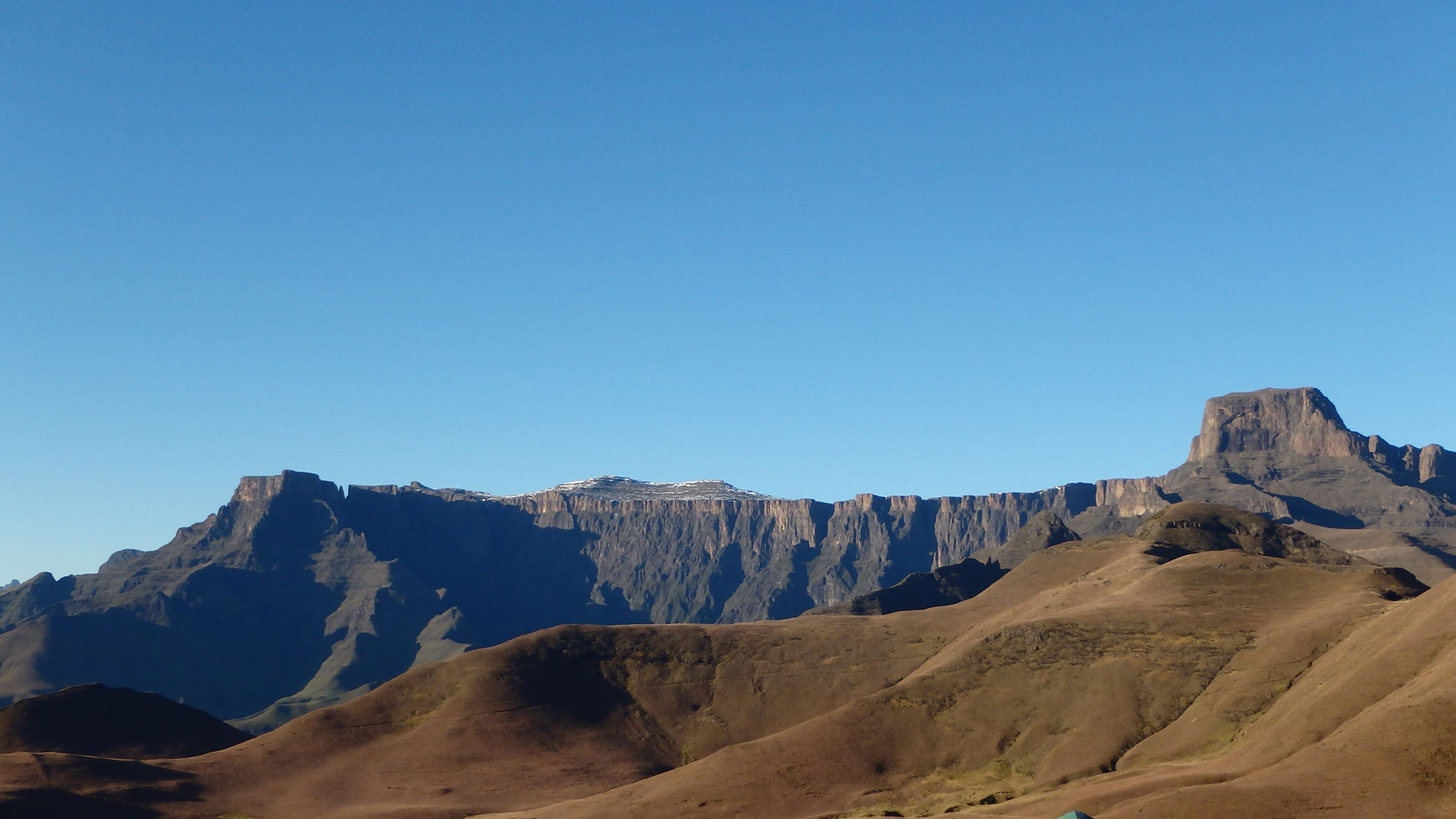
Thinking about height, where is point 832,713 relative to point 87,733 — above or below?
above

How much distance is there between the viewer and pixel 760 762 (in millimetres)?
138000

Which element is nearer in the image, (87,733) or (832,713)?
(832,713)

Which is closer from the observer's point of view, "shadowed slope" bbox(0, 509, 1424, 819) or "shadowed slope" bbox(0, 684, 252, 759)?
"shadowed slope" bbox(0, 509, 1424, 819)

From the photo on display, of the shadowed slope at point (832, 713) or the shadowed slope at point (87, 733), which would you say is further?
the shadowed slope at point (87, 733)

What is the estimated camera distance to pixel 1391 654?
120 m

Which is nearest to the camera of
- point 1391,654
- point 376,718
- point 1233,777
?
point 1233,777

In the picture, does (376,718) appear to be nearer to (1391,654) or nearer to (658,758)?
(658,758)

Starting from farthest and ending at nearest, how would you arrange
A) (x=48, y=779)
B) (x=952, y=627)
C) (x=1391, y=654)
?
(x=952, y=627) → (x=48, y=779) → (x=1391, y=654)

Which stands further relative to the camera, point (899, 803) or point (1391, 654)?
point (899, 803)

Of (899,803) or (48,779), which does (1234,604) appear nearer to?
(899,803)

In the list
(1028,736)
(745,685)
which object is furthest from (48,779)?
(1028,736)

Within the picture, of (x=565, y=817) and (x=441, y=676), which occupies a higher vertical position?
(x=441, y=676)

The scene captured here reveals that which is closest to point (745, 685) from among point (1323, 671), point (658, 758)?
point (658, 758)

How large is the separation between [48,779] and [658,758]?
219 feet
